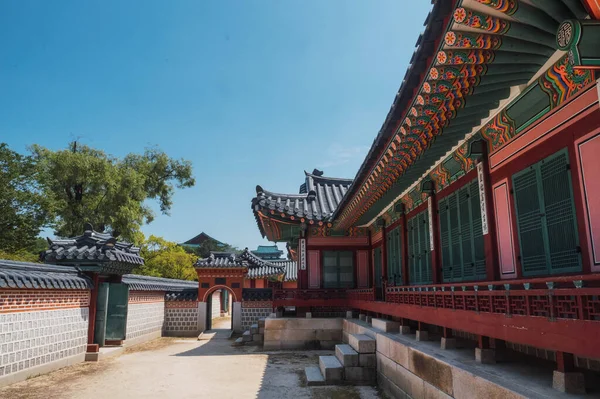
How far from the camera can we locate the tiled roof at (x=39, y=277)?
9266 millimetres

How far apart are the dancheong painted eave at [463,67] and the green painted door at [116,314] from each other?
11.6 metres

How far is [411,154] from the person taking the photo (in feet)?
25.3

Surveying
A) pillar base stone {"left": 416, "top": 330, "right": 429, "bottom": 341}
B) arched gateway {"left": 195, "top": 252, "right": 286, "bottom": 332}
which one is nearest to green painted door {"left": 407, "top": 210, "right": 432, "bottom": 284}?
pillar base stone {"left": 416, "top": 330, "right": 429, "bottom": 341}

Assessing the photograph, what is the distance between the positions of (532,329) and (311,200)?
1377 centimetres

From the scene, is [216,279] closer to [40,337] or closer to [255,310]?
[255,310]

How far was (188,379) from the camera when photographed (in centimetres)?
1020

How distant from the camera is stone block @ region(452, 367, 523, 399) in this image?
424 cm

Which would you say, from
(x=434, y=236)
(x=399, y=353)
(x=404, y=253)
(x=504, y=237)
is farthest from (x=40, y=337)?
(x=504, y=237)

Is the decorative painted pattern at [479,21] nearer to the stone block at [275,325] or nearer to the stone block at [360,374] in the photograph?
the stone block at [360,374]

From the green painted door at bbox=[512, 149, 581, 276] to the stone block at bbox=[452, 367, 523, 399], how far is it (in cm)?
168

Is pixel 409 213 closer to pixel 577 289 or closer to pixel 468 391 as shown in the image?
pixel 468 391

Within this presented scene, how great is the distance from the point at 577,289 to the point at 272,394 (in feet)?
22.2

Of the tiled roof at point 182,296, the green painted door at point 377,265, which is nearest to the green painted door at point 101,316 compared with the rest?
the tiled roof at point 182,296

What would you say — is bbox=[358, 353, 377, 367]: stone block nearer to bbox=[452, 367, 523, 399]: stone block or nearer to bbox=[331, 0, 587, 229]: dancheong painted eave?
bbox=[452, 367, 523, 399]: stone block
